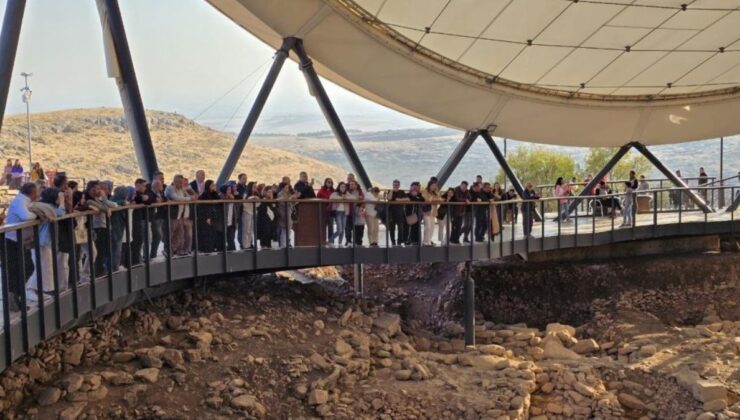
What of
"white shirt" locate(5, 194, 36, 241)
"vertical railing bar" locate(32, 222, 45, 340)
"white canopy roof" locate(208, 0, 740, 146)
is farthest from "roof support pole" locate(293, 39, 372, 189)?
"vertical railing bar" locate(32, 222, 45, 340)

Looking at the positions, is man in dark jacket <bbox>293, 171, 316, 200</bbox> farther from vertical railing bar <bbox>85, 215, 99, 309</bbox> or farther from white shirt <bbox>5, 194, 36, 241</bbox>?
white shirt <bbox>5, 194, 36, 241</bbox>

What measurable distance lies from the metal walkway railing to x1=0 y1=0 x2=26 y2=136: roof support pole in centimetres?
359

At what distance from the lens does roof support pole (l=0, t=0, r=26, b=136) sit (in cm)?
1258

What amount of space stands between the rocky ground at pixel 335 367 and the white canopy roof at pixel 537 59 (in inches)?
362

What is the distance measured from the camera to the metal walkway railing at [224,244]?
29.1ft

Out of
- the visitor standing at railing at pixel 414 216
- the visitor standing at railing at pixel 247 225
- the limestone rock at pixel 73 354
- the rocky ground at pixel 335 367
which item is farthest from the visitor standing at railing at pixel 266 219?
the limestone rock at pixel 73 354

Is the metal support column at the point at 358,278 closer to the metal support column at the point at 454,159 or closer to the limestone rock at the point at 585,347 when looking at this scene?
the metal support column at the point at 454,159

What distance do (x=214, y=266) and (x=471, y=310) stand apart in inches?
285

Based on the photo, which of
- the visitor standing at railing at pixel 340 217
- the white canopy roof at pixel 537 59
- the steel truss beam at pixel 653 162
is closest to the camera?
the visitor standing at railing at pixel 340 217

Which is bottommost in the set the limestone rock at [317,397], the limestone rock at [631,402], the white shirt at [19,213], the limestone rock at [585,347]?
the limestone rock at [631,402]

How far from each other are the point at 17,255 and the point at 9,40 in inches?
238

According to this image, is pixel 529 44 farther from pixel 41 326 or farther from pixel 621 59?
pixel 41 326

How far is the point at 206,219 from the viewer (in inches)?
535

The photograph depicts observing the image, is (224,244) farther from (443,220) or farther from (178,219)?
Result: (443,220)
